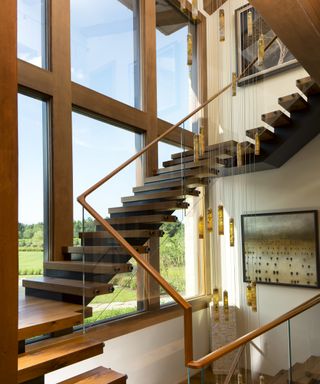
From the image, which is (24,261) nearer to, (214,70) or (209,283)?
(209,283)

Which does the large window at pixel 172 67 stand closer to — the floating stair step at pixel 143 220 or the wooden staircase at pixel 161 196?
the wooden staircase at pixel 161 196

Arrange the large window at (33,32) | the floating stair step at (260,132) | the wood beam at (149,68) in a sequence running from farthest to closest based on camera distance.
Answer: the wood beam at (149,68) < the floating stair step at (260,132) < the large window at (33,32)

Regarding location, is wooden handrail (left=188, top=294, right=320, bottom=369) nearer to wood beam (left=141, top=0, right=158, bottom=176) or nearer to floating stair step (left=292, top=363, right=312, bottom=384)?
floating stair step (left=292, top=363, right=312, bottom=384)

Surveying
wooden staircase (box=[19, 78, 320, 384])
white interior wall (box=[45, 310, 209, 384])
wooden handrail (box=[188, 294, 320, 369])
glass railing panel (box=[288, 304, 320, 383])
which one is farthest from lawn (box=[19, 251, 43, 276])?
glass railing panel (box=[288, 304, 320, 383])

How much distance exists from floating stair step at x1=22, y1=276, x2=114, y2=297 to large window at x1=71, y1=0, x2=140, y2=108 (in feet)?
8.77

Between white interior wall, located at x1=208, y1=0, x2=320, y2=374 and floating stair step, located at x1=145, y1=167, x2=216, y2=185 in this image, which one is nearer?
floating stair step, located at x1=145, y1=167, x2=216, y2=185

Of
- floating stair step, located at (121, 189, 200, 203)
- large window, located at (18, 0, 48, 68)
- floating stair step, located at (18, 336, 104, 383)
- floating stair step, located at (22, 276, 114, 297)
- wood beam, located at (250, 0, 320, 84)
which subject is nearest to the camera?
wood beam, located at (250, 0, 320, 84)

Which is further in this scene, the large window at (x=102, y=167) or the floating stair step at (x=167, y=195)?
the floating stair step at (x=167, y=195)

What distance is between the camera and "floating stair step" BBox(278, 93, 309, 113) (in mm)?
4585

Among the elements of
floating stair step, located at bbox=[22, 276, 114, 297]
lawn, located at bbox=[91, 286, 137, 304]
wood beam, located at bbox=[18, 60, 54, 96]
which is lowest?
lawn, located at bbox=[91, 286, 137, 304]

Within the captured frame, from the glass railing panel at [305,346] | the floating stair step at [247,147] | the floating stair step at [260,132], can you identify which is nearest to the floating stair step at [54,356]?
the glass railing panel at [305,346]

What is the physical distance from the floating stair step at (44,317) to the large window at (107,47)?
2.94 metres

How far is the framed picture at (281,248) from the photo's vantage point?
5.53 metres

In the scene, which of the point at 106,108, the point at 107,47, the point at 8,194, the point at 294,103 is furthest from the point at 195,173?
the point at 8,194
